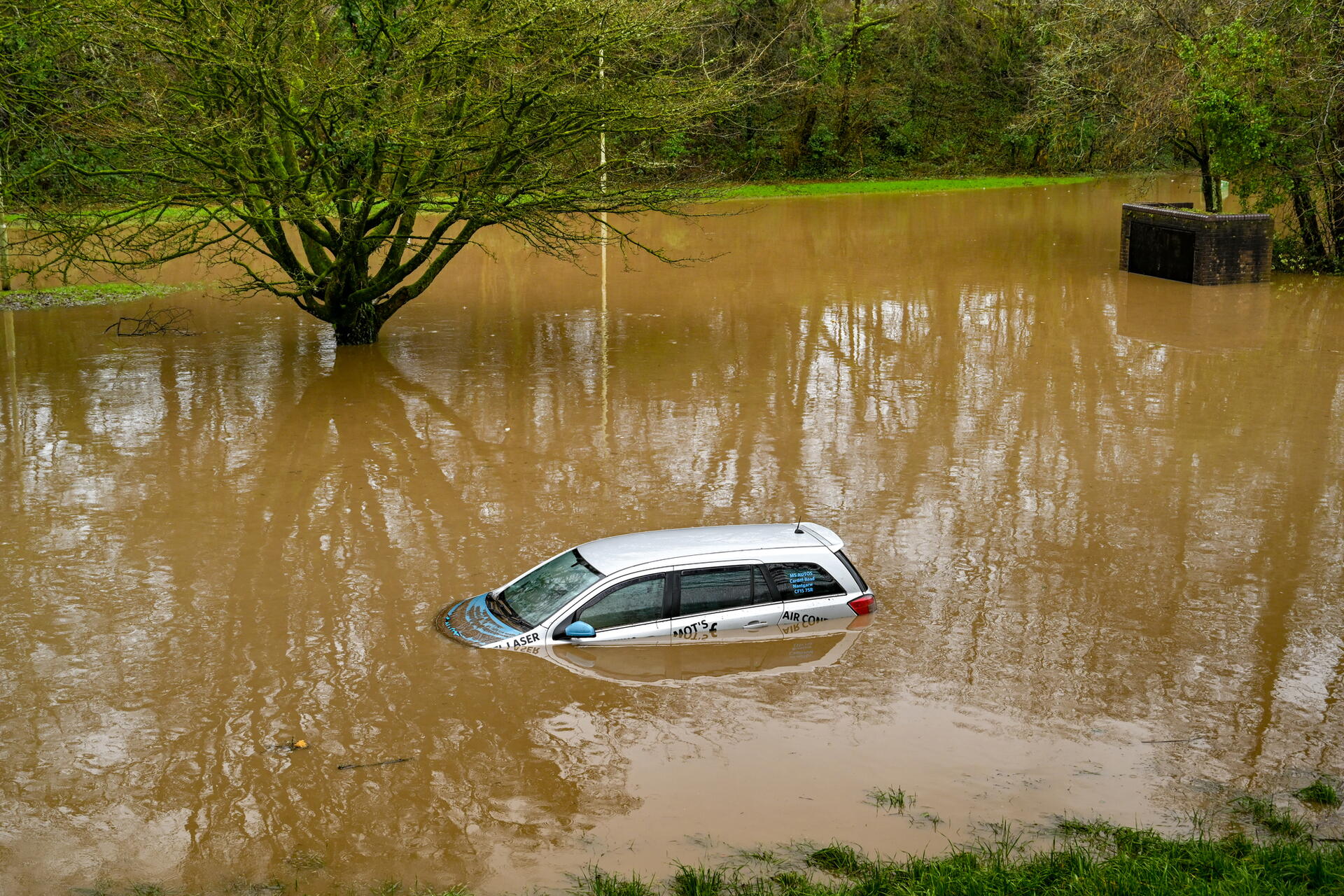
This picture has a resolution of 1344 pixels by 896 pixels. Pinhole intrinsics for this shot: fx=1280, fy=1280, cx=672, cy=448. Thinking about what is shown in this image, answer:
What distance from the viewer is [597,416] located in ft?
65.6

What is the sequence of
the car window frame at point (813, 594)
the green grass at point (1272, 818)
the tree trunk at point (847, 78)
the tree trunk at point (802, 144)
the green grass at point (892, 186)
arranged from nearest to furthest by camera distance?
the green grass at point (1272, 818)
the car window frame at point (813, 594)
the green grass at point (892, 186)
the tree trunk at point (847, 78)
the tree trunk at point (802, 144)

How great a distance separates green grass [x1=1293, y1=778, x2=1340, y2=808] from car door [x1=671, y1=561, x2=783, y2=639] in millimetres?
4336

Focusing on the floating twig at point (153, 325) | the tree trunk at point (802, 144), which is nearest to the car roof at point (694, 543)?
the floating twig at point (153, 325)

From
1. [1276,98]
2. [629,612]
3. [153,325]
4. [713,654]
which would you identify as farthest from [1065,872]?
[1276,98]

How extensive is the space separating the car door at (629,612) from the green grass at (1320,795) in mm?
5010

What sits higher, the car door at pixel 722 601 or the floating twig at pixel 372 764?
the car door at pixel 722 601

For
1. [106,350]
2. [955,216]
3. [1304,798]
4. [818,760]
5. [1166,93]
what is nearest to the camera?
[1304,798]

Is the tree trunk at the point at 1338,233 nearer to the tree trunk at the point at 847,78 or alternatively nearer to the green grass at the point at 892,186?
the green grass at the point at 892,186

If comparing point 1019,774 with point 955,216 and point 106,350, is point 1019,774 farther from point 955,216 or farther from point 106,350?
point 955,216

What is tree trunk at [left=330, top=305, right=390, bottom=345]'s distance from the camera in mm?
25016

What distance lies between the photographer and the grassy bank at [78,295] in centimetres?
3025

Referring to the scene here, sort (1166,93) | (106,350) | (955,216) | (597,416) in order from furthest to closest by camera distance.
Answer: (955,216)
(1166,93)
(106,350)
(597,416)

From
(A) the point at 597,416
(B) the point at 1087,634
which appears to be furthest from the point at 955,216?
(B) the point at 1087,634

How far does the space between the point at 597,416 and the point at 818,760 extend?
36.5ft
